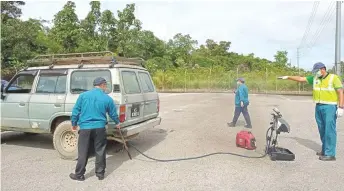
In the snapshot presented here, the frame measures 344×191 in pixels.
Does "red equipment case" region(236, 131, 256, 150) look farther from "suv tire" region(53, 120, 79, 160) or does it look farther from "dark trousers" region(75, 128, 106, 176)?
"suv tire" region(53, 120, 79, 160)

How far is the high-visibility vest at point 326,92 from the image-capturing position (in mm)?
6668

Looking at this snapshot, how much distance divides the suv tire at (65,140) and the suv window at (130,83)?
54.1 inches

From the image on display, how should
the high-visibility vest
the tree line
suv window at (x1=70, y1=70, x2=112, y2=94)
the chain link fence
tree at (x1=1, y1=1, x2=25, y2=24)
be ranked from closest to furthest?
the high-visibility vest < suv window at (x1=70, y1=70, x2=112, y2=94) < the tree line < the chain link fence < tree at (x1=1, y1=1, x2=25, y2=24)

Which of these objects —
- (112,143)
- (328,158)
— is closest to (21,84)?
(112,143)

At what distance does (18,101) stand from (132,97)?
273 centimetres

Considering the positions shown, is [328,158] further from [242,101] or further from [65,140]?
[65,140]

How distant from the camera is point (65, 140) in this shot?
6.79 m

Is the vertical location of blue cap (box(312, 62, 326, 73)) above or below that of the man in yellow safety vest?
above

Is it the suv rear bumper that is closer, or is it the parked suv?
the suv rear bumper

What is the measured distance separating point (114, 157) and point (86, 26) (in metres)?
36.3

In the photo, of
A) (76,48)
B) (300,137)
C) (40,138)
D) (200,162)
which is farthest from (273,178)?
(76,48)

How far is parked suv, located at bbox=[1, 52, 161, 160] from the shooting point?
6629 mm

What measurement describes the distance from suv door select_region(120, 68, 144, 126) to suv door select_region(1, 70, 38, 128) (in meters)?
2.22

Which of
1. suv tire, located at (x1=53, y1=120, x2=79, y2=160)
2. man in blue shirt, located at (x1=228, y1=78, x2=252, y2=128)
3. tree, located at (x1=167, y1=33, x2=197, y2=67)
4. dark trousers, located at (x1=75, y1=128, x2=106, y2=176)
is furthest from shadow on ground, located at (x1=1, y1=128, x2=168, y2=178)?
tree, located at (x1=167, y1=33, x2=197, y2=67)
